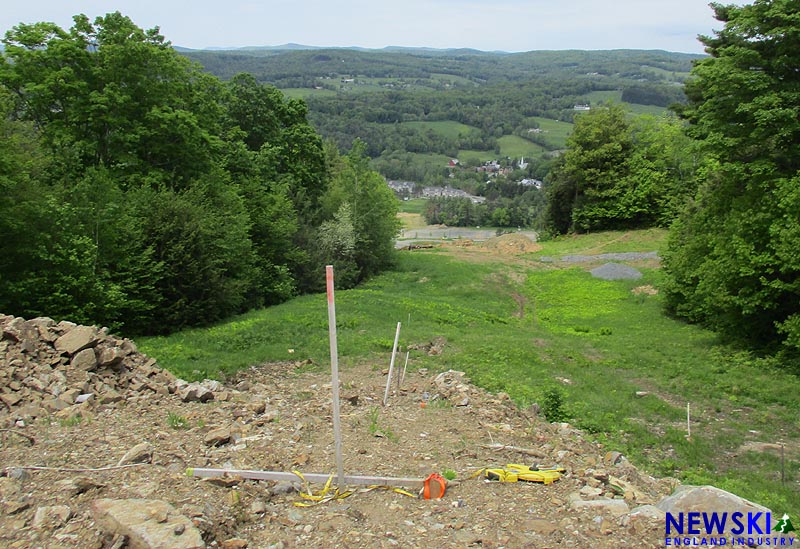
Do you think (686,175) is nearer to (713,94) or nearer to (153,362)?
(713,94)

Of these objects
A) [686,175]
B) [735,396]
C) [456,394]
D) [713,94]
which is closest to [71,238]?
[456,394]

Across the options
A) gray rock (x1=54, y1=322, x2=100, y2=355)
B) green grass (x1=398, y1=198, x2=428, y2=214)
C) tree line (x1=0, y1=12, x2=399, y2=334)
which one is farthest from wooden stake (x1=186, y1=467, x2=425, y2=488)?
green grass (x1=398, y1=198, x2=428, y2=214)

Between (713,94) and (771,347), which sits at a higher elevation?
(713,94)

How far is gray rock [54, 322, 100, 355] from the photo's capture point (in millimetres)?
11616

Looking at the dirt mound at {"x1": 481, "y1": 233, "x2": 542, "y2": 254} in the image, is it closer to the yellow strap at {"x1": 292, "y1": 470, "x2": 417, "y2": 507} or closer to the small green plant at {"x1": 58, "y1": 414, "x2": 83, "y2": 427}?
the small green plant at {"x1": 58, "y1": 414, "x2": 83, "y2": 427}

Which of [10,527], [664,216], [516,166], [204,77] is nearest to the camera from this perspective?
[10,527]

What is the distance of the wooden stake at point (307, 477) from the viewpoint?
7.18m

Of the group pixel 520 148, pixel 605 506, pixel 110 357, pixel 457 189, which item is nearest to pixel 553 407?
pixel 605 506

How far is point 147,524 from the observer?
18.4ft

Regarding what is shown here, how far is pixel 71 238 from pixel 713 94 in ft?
71.0

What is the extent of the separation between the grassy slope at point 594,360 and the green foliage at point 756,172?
178 centimetres

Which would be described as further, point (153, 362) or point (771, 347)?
point (771, 347)

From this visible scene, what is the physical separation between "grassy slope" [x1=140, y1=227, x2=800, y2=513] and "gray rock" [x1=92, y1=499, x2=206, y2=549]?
8.40 metres

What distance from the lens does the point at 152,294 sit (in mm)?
19203
